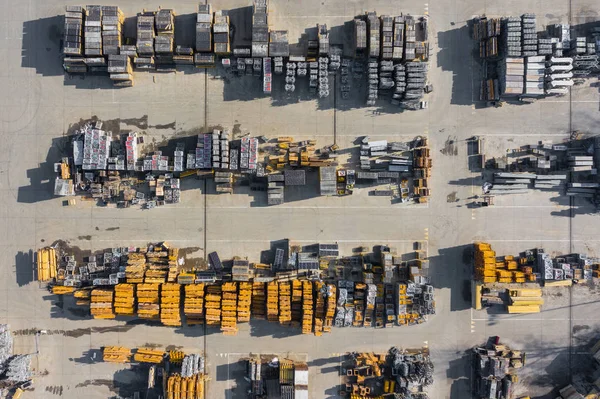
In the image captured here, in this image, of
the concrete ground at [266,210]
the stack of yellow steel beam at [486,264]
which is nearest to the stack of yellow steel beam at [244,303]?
the concrete ground at [266,210]

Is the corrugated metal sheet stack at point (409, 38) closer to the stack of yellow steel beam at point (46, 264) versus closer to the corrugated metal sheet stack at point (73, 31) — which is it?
the corrugated metal sheet stack at point (73, 31)

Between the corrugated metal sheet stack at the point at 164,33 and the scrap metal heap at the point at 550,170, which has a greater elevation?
the corrugated metal sheet stack at the point at 164,33

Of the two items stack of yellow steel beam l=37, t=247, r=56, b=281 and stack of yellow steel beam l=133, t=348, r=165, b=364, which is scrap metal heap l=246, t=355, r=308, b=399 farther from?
stack of yellow steel beam l=37, t=247, r=56, b=281

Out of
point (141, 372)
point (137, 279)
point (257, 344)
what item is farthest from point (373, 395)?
point (137, 279)

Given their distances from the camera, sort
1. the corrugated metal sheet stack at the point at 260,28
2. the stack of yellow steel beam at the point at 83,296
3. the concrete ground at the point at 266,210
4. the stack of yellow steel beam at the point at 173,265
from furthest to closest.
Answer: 1. the concrete ground at the point at 266,210
2. the stack of yellow steel beam at the point at 173,265
3. the stack of yellow steel beam at the point at 83,296
4. the corrugated metal sheet stack at the point at 260,28

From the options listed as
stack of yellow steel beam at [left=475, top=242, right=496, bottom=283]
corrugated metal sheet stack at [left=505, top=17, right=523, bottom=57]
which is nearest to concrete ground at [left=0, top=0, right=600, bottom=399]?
stack of yellow steel beam at [left=475, top=242, right=496, bottom=283]

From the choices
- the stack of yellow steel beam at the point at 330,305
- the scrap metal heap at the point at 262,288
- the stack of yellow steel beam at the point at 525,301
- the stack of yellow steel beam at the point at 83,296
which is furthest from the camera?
the stack of yellow steel beam at the point at 525,301
